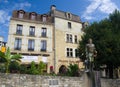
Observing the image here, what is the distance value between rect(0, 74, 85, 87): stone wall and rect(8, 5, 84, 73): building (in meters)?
13.4

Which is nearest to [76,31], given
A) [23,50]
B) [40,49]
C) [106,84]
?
[40,49]

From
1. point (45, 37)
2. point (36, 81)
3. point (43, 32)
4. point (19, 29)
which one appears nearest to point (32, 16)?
point (43, 32)

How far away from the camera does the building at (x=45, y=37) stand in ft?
94.0

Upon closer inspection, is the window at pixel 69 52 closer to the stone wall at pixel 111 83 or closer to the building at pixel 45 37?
the building at pixel 45 37

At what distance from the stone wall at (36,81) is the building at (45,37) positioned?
44.0ft

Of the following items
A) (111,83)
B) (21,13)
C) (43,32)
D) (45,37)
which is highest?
(21,13)

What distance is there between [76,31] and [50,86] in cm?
2185

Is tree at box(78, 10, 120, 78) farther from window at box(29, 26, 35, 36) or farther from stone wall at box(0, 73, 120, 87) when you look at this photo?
window at box(29, 26, 35, 36)

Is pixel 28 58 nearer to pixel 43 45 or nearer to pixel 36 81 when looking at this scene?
pixel 43 45

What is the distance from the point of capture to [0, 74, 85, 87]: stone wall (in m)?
11.8

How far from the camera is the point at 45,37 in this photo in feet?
100

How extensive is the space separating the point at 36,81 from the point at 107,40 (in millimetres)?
11541

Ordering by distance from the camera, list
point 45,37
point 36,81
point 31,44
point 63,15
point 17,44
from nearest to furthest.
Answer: point 36,81 < point 17,44 < point 31,44 < point 45,37 < point 63,15

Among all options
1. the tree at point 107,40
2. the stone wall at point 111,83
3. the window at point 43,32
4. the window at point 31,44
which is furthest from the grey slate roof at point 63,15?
the stone wall at point 111,83
